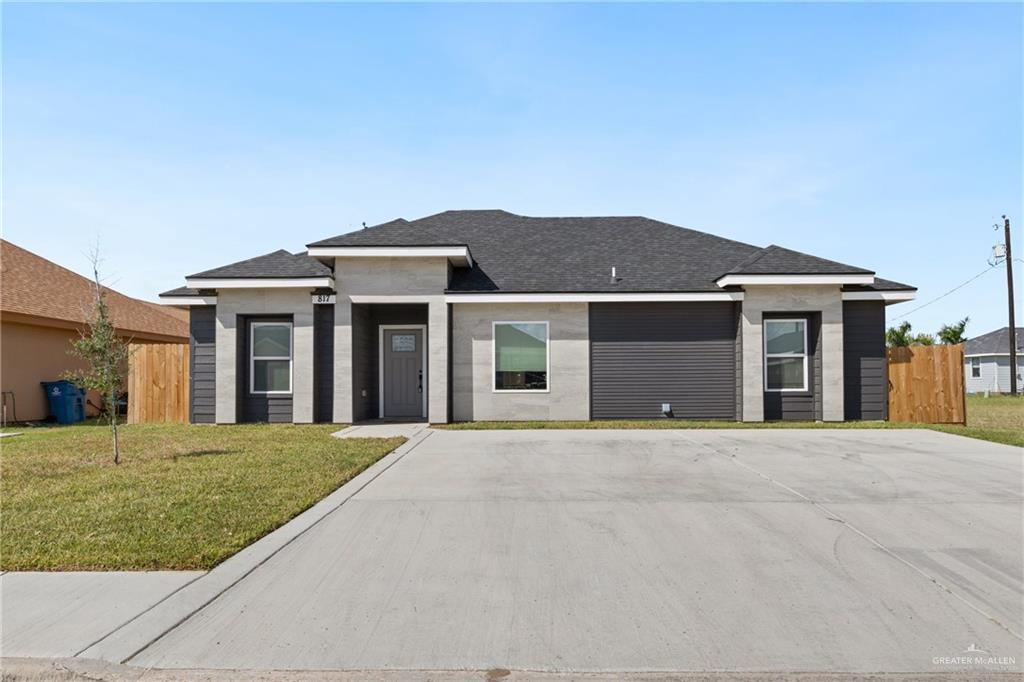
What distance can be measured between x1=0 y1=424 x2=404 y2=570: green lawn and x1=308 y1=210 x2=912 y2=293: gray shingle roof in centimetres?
555

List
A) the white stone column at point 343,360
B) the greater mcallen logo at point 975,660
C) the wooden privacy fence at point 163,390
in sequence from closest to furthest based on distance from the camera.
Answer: the greater mcallen logo at point 975,660 < the white stone column at point 343,360 < the wooden privacy fence at point 163,390

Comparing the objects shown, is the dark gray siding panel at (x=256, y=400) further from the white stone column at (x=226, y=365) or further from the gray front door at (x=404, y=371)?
the gray front door at (x=404, y=371)

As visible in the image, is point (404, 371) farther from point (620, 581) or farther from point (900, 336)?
point (900, 336)

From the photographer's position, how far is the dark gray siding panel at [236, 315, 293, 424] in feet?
51.3

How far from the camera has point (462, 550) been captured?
17.7ft

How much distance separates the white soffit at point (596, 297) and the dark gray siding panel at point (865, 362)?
313 cm

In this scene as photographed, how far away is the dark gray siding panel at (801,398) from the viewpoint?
50.9ft

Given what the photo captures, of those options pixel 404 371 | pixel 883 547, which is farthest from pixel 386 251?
pixel 883 547

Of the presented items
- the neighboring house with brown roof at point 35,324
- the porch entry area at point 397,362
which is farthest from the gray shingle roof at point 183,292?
the porch entry area at point 397,362

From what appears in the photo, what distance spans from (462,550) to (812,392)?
510 inches

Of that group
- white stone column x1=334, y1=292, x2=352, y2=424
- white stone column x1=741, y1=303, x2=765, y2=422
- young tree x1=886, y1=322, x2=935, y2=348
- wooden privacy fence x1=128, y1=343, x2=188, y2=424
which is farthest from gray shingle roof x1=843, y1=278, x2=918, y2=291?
young tree x1=886, y1=322, x2=935, y2=348

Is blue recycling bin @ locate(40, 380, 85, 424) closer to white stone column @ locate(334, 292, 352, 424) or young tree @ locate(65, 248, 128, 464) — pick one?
white stone column @ locate(334, 292, 352, 424)

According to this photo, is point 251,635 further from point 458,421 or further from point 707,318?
point 707,318

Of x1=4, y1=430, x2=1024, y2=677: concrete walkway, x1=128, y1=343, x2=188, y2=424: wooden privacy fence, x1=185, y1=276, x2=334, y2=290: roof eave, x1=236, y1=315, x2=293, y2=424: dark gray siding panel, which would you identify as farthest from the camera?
x1=128, y1=343, x2=188, y2=424: wooden privacy fence
